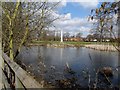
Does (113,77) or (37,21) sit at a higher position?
(37,21)

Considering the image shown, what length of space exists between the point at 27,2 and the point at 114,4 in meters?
7.91

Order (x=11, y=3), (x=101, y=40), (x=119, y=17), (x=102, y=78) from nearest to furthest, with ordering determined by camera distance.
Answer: (x=119, y=17)
(x=101, y=40)
(x=11, y=3)
(x=102, y=78)

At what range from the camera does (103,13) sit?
223cm

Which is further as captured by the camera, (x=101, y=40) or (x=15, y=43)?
(x=15, y=43)

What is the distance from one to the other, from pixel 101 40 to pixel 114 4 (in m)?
0.53

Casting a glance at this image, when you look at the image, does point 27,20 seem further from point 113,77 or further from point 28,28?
point 113,77

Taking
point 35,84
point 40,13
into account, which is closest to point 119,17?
point 35,84

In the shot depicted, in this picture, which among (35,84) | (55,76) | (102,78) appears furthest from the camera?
A: (55,76)

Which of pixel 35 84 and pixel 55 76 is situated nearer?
pixel 35 84

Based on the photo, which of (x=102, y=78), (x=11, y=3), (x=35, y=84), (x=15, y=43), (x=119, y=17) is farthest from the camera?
(x=102, y=78)

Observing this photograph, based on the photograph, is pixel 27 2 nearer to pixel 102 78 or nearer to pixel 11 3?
pixel 11 3

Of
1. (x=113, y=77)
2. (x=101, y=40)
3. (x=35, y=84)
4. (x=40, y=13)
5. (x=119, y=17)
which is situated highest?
(x=40, y=13)

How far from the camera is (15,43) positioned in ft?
37.4


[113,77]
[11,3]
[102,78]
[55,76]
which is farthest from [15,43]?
[113,77]
